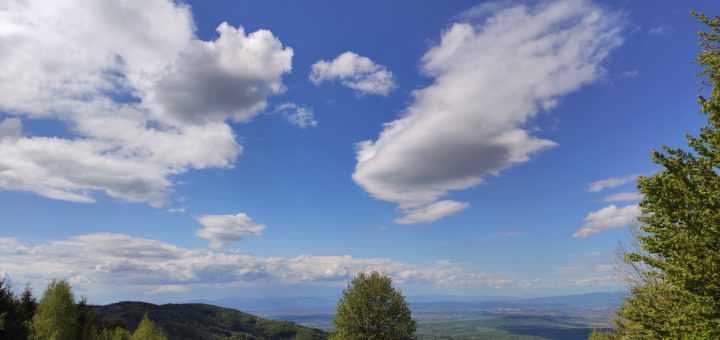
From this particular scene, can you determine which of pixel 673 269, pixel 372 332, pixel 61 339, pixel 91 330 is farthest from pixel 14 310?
pixel 673 269

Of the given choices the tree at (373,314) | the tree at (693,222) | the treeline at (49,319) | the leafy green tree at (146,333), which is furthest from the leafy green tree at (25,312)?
the tree at (693,222)

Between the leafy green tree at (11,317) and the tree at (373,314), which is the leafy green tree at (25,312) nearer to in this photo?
the leafy green tree at (11,317)

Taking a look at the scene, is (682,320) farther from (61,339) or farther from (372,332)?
(61,339)

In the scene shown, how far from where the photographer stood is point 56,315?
4944 cm

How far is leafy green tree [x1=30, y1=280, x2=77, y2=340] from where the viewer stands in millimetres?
47438

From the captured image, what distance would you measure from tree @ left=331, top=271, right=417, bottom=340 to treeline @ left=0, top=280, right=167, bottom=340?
30.8 metres

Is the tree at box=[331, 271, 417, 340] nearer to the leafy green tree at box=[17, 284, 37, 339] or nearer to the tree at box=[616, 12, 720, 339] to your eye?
the tree at box=[616, 12, 720, 339]

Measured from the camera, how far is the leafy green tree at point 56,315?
1868 inches

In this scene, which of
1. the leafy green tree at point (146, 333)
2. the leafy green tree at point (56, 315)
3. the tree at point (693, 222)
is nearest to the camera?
the tree at point (693, 222)

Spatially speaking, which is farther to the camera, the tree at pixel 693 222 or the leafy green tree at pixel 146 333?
the leafy green tree at pixel 146 333

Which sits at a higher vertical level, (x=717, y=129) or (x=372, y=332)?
(x=717, y=129)

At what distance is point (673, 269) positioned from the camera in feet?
68.0

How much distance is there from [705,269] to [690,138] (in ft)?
22.6

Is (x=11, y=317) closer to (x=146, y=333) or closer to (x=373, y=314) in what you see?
(x=146, y=333)
